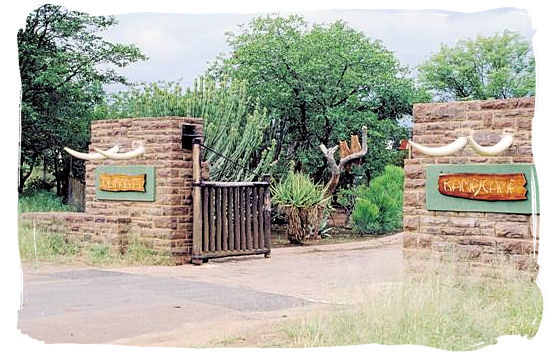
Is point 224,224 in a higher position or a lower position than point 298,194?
lower

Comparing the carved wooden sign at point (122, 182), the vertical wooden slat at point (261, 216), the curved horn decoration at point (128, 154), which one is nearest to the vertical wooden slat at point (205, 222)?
the carved wooden sign at point (122, 182)

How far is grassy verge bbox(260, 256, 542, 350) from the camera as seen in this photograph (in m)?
4.25

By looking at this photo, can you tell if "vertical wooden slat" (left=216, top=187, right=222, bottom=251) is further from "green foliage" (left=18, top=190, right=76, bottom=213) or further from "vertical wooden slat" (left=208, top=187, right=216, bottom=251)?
"green foliage" (left=18, top=190, right=76, bottom=213)

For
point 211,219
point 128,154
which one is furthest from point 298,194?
point 128,154

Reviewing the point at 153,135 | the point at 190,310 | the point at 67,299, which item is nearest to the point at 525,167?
the point at 190,310

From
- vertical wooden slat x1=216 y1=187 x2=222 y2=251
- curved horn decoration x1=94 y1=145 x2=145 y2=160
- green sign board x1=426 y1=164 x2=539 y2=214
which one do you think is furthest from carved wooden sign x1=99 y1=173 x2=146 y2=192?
green sign board x1=426 y1=164 x2=539 y2=214

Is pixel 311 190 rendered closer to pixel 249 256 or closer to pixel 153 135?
pixel 249 256

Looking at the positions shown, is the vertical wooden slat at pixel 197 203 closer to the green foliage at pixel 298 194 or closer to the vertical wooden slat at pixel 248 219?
the vertical wooden slat at pixel 248 219

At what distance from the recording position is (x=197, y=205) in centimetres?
918

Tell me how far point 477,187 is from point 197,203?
389 centimetres

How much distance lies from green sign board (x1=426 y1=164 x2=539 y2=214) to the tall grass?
498mm

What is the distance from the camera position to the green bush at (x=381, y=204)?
13.0 meters

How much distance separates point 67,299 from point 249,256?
13.3 ft

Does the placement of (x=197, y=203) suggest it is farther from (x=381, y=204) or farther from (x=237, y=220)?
(x=381, y=204)
